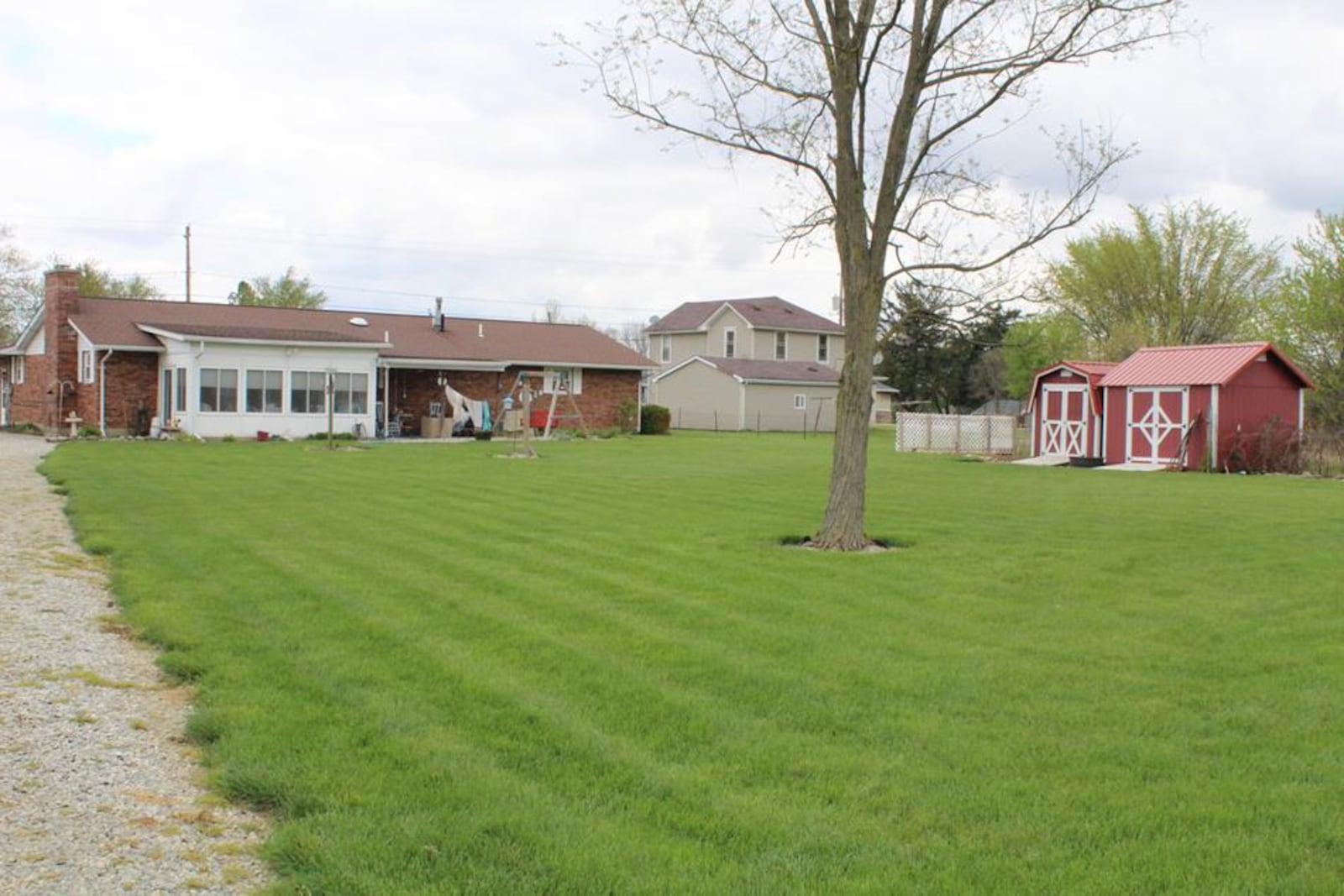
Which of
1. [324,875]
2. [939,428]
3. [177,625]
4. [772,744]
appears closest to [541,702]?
[772,744]

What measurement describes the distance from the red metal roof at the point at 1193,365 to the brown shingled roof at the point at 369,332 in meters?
18.4

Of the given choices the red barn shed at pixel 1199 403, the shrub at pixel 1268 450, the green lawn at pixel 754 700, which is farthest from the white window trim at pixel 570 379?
the green lawn at pixel 754 700

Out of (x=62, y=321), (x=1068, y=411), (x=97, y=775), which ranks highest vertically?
(x=62, y=321)

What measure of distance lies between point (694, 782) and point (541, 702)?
1473 millimetres

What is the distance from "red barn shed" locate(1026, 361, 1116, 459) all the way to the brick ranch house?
13730 mm

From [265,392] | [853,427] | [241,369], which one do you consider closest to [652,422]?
[265,392]

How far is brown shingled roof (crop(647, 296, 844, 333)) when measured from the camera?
61.8 meters

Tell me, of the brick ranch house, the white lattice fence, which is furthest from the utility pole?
the white lattice fence

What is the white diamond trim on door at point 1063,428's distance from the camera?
31828 mm

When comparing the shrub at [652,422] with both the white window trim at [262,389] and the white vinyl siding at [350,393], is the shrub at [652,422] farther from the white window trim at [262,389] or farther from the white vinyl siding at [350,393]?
the white window trim at [262,389]

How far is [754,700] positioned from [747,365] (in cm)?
5119

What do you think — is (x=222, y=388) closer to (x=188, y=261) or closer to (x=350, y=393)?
(x=350, y=393)

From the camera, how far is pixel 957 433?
35.9 m

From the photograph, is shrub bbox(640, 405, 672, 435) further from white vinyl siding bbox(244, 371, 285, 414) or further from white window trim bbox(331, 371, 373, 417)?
white vinyl siding bbox(244, 371, 285, 414)
